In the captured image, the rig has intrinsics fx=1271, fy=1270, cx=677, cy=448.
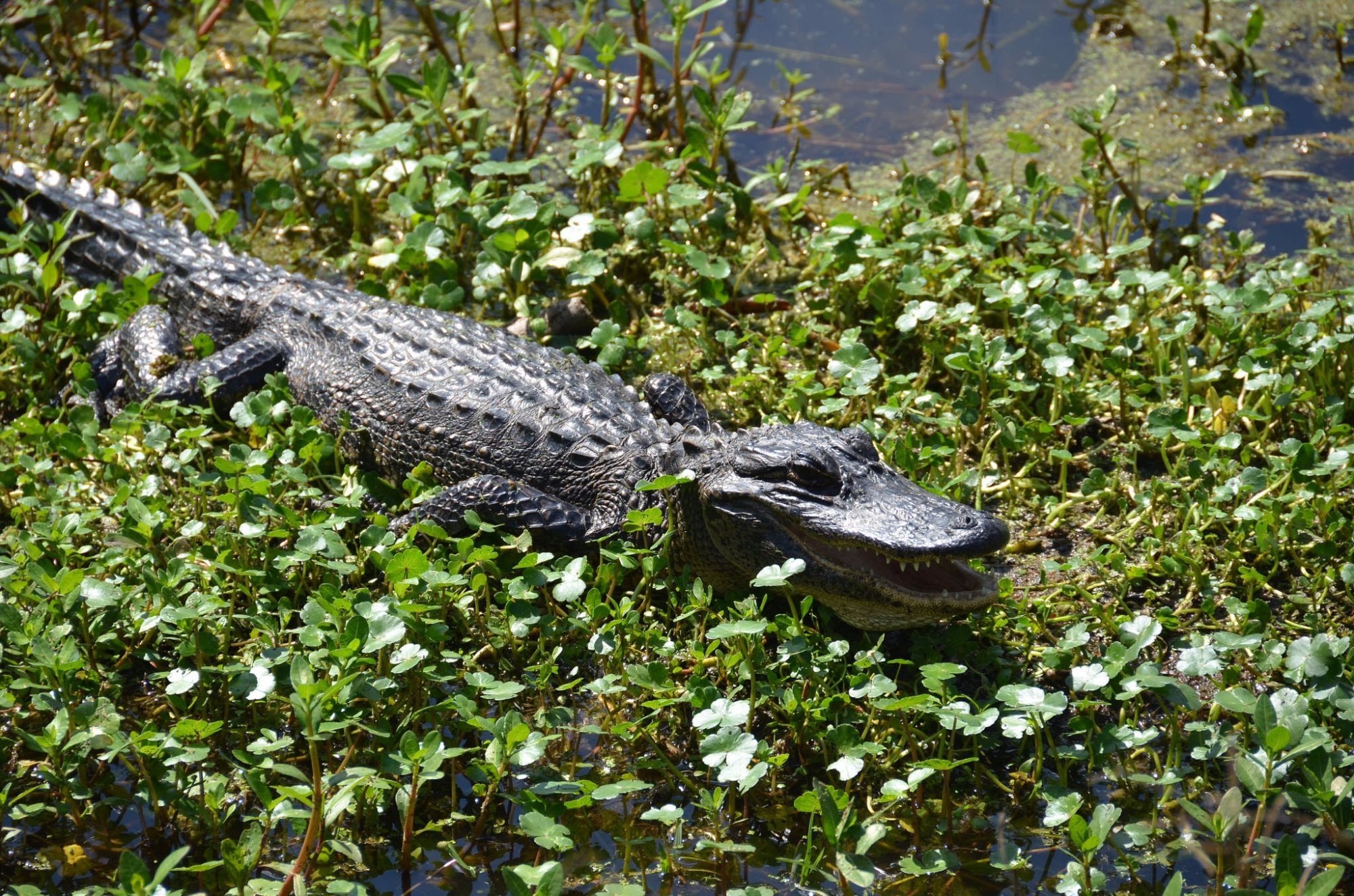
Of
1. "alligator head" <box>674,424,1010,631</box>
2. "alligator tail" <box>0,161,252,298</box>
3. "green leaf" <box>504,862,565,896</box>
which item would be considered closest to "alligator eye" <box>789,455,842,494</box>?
"alligator head" <box>674,424,1010,631</box>

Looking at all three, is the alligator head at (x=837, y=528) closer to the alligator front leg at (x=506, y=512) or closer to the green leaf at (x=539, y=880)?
the alligator front leg at (x=506, y=512)

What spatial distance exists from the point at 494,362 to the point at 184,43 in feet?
14.8

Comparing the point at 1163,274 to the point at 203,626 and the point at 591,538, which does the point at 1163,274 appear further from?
the point at 203,626

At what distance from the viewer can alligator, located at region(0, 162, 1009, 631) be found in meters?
3.87

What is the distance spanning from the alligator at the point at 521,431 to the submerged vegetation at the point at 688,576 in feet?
0.51

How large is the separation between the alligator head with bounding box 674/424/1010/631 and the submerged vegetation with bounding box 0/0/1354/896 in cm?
14

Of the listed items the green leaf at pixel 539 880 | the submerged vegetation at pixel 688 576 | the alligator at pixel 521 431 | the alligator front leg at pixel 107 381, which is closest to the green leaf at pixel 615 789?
the submerged vegetation at pixel 688 576

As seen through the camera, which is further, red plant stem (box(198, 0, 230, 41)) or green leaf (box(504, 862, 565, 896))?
red plant stem (box(198, 0, 230, 41))

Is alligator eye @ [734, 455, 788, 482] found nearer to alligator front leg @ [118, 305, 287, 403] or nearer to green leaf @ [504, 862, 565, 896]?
green leaf @ [504, 862, 565, 896]

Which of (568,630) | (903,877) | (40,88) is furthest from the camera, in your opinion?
(40,88)

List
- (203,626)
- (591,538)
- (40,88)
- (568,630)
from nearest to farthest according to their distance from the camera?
(203,626)
(568,630)
(591,538)
(40,88)

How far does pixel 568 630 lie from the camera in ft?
13.3

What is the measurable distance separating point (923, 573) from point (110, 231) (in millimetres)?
4160

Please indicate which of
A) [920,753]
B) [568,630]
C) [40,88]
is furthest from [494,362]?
[40,88]
